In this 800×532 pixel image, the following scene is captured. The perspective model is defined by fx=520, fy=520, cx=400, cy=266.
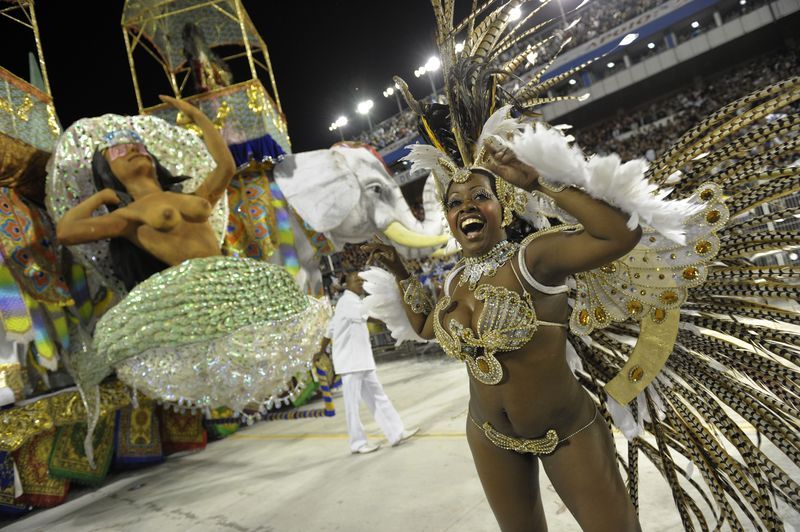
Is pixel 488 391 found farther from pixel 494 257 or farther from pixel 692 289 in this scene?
pixel 692 289

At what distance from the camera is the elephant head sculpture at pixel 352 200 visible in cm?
Result: 454

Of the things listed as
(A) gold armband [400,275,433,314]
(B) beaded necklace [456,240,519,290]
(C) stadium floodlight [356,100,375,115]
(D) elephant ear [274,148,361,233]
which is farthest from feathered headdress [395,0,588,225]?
(C) stadium floodlight [356,100,375,115]

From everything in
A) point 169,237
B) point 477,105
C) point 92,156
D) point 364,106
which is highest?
point 364,106

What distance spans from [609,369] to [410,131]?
17984 millimetres

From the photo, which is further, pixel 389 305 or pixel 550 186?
pixel 389 305

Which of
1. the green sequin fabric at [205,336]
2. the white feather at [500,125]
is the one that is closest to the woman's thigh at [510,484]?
the white feather at [500,125]

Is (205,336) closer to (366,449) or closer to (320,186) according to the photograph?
(366,449)

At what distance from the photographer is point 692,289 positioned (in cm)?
159

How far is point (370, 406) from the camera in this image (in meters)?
4.29

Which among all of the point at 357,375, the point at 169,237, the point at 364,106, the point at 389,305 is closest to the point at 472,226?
the point at 389,305

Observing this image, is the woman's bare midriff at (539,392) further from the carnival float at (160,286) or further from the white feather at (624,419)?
the carnival float at (160,286)

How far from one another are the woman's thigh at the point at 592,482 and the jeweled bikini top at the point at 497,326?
0.92ft

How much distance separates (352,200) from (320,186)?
331 millimetres

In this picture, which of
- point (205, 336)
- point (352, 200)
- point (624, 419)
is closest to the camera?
point (624, 419)
